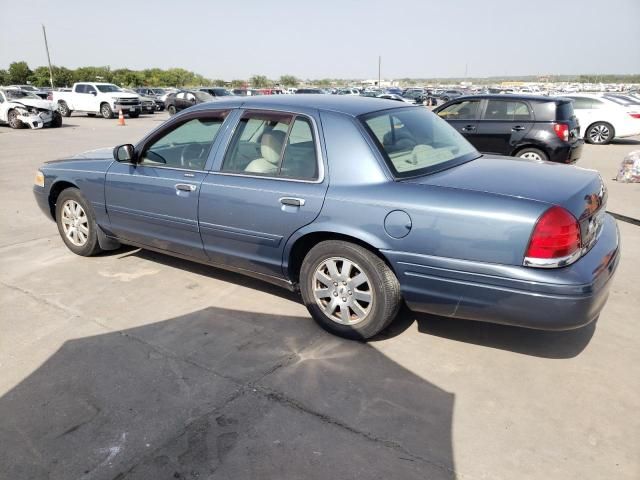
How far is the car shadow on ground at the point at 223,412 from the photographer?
2.40m

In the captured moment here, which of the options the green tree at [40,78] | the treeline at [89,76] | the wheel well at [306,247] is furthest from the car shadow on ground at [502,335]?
the green tree at [40,78]

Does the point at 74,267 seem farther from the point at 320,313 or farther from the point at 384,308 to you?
the point at 384,308

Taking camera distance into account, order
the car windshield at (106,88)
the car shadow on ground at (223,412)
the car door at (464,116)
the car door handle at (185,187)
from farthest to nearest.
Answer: the car windshield at (106,88) < the car door at (464,116) < the car door handle at (185,187) < the car shadow on ground at (223,412)

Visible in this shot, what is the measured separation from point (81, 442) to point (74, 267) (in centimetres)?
283

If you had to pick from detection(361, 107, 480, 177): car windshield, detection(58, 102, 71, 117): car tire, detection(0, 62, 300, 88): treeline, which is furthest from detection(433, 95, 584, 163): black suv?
detection(0, 62, 300, 88): treeline

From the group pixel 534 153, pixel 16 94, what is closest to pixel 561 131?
pixel 534 153

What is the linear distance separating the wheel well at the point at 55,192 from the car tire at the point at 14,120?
60.1 feet

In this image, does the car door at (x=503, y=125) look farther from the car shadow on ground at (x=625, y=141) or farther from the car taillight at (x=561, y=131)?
the car shadow on ground at (x=625, y=141)

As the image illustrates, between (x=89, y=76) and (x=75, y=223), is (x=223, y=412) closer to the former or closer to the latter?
(x=75, y=223)

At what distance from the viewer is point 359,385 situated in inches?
119

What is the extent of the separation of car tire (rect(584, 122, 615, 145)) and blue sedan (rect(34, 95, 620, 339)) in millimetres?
14274

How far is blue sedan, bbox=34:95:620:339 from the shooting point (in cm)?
285

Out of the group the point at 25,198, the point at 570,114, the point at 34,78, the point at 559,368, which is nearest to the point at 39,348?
the point at 559,368

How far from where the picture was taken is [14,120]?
20734 mm
